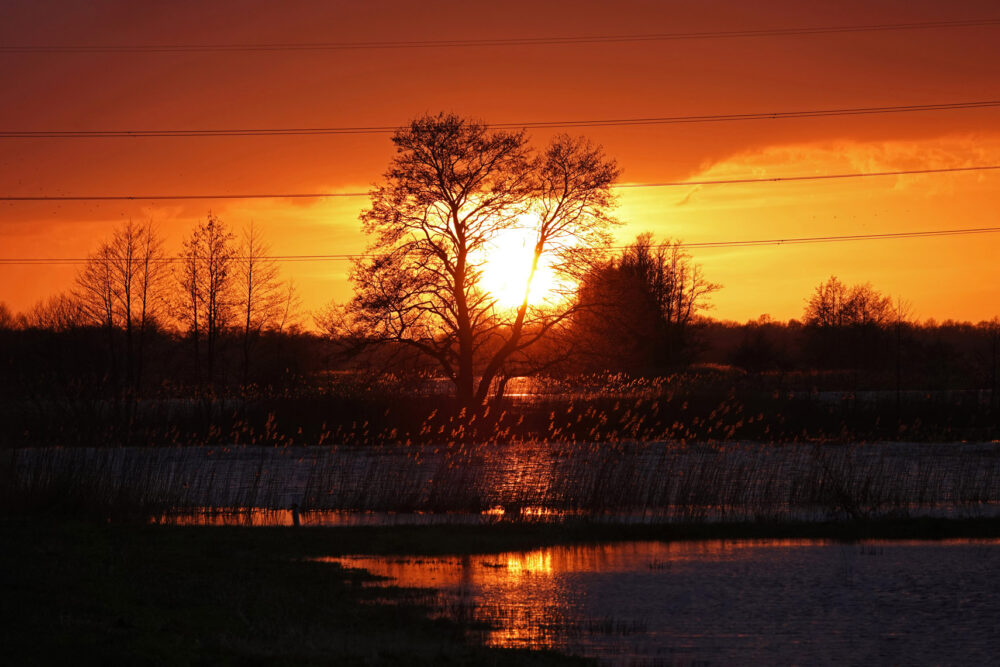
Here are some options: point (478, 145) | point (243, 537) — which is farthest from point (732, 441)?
point (243, 537)

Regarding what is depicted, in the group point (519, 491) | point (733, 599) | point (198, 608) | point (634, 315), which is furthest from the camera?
point (634, 315)

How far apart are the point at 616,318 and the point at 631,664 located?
38.1m

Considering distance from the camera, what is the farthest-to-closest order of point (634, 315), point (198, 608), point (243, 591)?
point (634, 315) → point (243, 591) → point (198, 608)

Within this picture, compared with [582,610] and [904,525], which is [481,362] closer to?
[904,525]

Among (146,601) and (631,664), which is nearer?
(631,664)

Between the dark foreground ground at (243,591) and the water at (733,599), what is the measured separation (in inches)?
33.1

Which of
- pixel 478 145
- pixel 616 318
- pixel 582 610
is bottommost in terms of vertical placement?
pixel 582 610

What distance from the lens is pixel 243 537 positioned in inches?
743

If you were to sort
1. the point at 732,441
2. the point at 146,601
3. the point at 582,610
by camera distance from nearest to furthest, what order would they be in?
the point at 146,601, the point at 582,610, the point at 732,441

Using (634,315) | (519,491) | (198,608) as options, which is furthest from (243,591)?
(634,315)

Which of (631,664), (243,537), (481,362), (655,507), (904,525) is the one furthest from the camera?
(481,362)

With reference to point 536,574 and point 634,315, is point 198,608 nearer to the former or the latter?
point 536,574

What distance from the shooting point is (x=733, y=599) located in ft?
46.6

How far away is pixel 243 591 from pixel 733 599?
686cm
